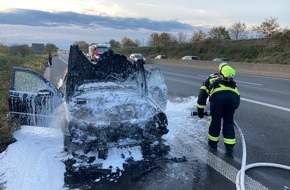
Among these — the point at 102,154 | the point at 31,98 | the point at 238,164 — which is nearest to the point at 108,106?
the point at 102,154

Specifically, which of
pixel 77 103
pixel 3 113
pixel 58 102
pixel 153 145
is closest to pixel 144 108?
pixel 153 145

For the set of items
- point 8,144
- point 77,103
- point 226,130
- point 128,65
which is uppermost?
point 128,65

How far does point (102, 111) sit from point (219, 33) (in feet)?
217

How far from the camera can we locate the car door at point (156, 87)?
7233mm

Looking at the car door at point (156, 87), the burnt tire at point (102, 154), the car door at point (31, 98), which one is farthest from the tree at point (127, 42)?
the burnt tire at point (102, 154)

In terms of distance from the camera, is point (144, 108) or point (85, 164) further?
point (144, 108)

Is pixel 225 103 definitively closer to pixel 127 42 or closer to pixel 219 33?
pixel 219 33

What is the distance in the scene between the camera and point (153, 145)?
5.57 metres

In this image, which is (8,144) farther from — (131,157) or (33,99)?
(131,157)

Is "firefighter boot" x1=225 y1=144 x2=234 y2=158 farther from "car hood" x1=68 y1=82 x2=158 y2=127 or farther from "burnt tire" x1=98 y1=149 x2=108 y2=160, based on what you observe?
"burnt tire" x1=98 y1=149 x2=108 y2=160

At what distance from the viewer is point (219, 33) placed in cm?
6875

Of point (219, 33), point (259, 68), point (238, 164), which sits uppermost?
point (219, 33)

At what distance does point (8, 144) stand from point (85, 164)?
1.61 m

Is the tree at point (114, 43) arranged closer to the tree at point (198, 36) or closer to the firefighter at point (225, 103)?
the tree at point (198, 36)
